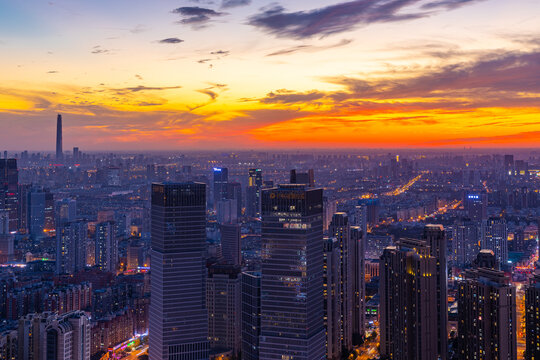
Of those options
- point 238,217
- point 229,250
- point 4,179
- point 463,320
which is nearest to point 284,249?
point 463,320

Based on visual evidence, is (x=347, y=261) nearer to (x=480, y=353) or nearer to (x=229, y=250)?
(x=480, y=353)

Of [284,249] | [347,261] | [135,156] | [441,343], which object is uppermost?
[135,156]

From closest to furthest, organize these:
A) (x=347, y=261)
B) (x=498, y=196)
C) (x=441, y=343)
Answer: (x=441, y=343)
(x=347, y=261)
(x=498, y=196)

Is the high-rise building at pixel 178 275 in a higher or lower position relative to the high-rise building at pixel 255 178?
lower

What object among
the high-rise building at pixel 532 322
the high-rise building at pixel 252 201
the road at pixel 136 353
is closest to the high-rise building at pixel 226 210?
the high-rise building at pixel 252 201

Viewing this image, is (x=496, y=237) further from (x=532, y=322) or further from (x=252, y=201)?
(x=252, y=201)

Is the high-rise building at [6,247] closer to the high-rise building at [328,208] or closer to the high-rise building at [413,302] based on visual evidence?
the high-rise building at [328,208]
